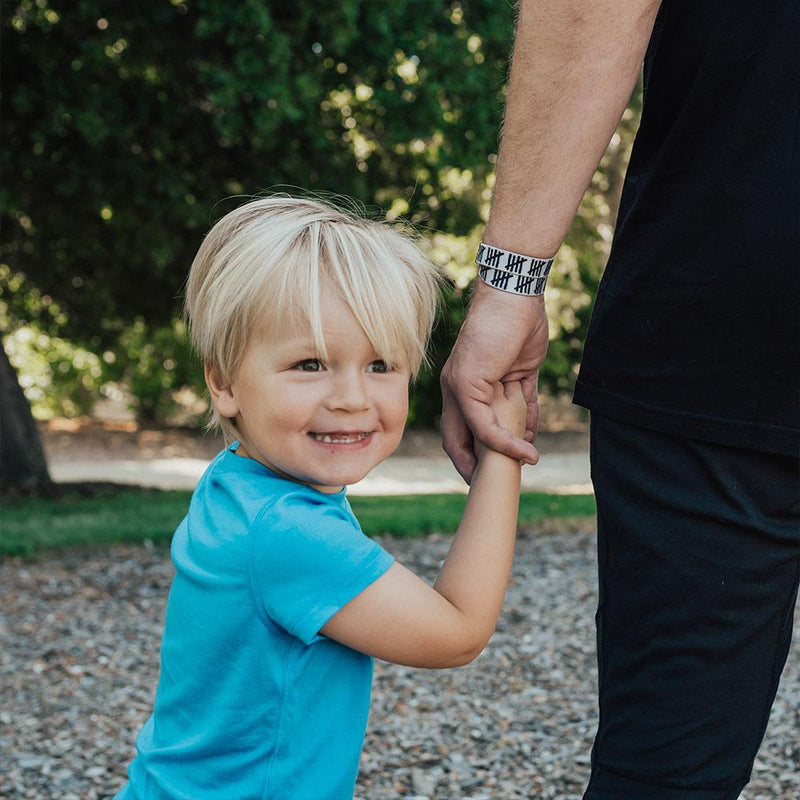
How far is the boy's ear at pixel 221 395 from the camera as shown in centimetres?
158

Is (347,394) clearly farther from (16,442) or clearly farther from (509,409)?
(16,442)

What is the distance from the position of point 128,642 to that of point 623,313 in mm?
3458

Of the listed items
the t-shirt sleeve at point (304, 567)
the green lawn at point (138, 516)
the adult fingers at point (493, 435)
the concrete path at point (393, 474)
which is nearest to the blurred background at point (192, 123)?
the green lawn at point (138, 516)

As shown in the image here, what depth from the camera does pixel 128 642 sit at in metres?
4.55

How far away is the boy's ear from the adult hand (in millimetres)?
365

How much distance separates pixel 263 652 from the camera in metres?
1.45

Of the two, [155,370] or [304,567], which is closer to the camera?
[304,567]

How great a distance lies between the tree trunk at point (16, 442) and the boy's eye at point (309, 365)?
7.85m

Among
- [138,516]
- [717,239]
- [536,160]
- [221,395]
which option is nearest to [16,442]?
[138,516]

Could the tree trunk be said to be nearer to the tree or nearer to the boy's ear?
the tree

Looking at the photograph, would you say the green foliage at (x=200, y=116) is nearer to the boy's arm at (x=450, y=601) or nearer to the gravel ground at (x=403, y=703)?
the gravel ground at (x=403, y=703)

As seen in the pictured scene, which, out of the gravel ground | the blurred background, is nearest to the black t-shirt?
the gravel ground

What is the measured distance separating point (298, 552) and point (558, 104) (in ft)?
2.51

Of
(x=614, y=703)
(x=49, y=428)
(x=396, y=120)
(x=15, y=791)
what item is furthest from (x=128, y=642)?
(x=49, y=428)
